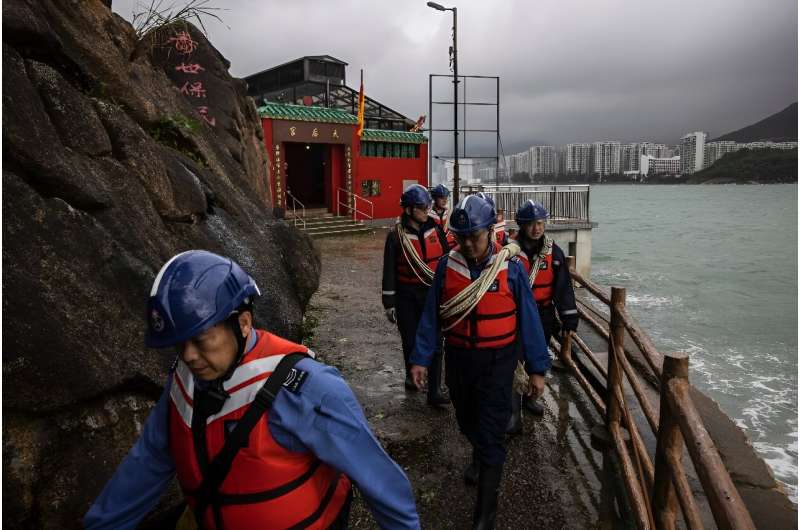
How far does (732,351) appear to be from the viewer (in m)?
19.4

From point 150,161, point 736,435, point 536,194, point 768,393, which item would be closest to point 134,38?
point 150,161

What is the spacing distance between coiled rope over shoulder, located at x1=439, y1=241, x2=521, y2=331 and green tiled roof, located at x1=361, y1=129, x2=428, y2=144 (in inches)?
846

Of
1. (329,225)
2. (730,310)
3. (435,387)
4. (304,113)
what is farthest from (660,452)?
(730,310)

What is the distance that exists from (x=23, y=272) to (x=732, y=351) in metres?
22.1

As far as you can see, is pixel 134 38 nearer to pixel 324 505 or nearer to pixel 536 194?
pixel 324 505

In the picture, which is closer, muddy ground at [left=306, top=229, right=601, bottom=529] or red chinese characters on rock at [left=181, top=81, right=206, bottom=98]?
muddy ground at [left=306, top=229, right=601, bottom=529]

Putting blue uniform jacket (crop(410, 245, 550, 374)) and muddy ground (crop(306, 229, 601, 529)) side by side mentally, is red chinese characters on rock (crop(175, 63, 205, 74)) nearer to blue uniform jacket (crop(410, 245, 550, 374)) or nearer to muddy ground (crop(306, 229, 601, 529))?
muddy ground (crop(306, 229, 601, 529))

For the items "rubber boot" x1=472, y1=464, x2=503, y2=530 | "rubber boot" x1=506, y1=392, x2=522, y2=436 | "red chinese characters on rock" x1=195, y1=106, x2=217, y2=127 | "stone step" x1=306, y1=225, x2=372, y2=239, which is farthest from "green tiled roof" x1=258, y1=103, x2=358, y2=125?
"rubber boot" x1=472, y1=464, x2=503, y2=530

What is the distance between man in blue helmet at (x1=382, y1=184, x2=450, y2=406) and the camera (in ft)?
17.3

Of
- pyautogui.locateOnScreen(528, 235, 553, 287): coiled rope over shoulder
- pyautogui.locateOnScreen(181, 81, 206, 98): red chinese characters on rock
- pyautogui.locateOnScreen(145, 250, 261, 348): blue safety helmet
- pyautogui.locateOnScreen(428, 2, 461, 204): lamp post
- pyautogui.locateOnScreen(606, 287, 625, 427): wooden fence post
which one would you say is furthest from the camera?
pyautogui.locateOnScreen(428, 2, 461, 204): lamp post

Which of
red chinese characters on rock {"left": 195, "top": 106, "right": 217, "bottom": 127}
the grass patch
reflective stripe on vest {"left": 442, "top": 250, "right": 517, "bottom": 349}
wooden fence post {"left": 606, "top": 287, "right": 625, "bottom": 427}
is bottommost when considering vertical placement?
wooden fence post {"left": 606, "top": 287, "right": 625, "bottom": 427}

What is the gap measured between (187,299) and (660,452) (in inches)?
115

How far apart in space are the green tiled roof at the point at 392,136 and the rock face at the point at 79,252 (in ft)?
64.0

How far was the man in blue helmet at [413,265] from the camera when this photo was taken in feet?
17.3
